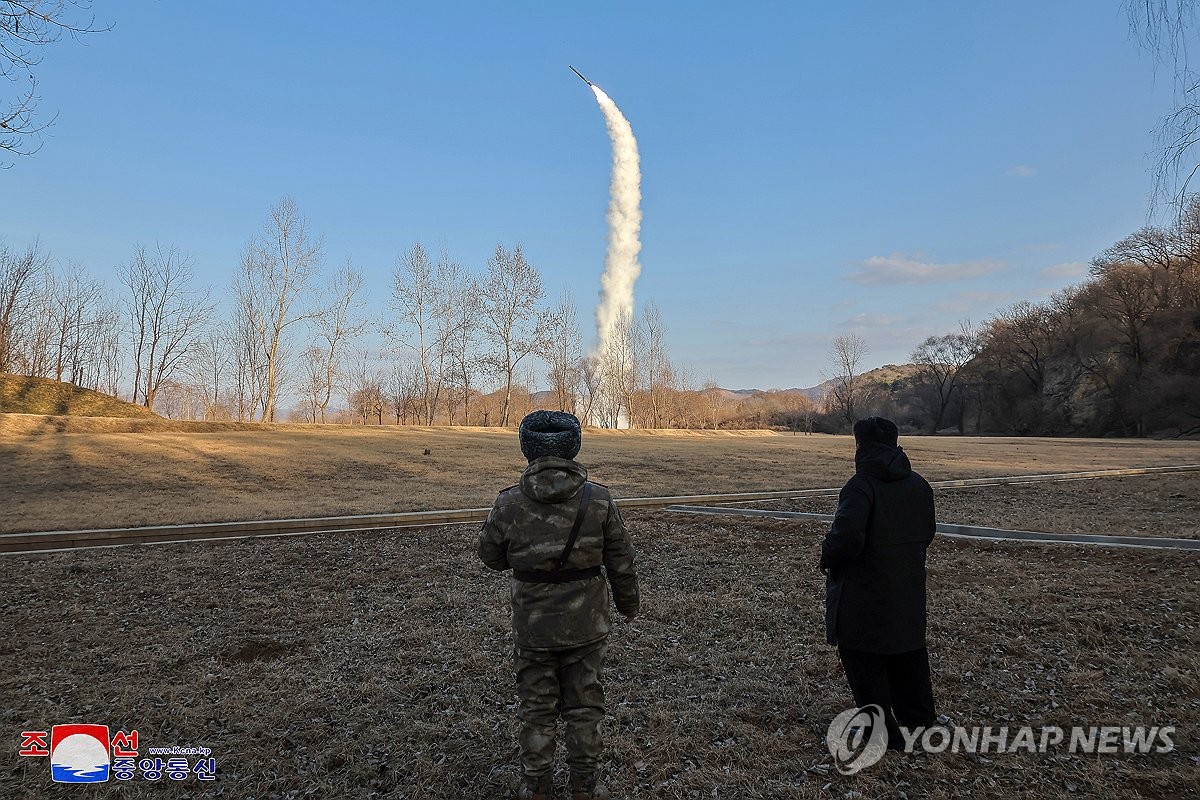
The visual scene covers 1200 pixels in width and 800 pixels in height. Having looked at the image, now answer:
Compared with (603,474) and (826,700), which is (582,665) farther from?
(603,474)

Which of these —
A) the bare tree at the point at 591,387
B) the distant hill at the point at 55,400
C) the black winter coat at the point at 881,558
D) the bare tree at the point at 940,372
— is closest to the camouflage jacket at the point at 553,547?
the black winter coat at the point at 881,558

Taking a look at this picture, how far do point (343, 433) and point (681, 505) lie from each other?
69.2 feet

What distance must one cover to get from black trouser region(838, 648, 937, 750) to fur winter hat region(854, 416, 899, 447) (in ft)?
4.05

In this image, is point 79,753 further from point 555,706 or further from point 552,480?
point 552,480

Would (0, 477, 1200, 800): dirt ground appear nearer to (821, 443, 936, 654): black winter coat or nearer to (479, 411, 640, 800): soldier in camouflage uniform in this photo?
(479, 411, 640, 800): soldier in camouflage uniform

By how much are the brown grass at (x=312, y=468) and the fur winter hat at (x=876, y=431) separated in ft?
34.8

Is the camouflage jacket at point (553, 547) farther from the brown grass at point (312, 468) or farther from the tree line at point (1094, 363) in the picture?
the tree line at point (1094, 363)

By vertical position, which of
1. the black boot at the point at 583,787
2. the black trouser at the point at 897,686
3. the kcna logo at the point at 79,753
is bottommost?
the kcna logo at the point at 79,753

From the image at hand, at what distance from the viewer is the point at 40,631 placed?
18.9 feet

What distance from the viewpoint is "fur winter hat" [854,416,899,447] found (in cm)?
372

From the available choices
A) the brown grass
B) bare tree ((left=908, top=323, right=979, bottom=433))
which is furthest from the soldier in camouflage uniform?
bare tree ((left=908, top=323, right=979, bottom=433))

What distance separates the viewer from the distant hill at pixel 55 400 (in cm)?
2948

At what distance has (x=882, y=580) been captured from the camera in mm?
3508

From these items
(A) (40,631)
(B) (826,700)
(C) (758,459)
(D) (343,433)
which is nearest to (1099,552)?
(B) (826,700)
